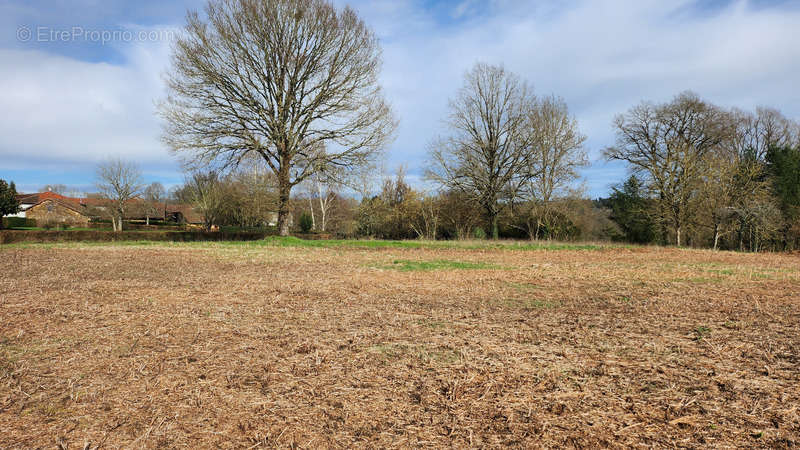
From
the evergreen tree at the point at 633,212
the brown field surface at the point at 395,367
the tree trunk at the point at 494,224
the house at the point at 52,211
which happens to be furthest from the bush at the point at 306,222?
the brown field surface at the point at 395,367

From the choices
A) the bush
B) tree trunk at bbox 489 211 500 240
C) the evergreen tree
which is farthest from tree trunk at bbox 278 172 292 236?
the evergreen tree

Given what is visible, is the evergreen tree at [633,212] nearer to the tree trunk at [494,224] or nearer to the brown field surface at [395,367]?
the tree trunk at [494,224]

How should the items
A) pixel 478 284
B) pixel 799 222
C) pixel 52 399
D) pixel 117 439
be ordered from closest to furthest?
pixel 117 439, pixel 52 399, pixel 478 284, pixel 799 222

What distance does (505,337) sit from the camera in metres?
4.46

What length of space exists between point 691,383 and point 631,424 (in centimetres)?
102

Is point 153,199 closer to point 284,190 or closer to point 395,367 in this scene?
point 284,190

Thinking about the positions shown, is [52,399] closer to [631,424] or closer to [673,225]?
[631,424]

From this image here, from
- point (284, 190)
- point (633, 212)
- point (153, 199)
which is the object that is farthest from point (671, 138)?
point (153, 199)

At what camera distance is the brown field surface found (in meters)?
2.55

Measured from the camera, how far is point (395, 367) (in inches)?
140

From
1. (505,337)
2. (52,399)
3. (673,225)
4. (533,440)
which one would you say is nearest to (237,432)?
(52,399)

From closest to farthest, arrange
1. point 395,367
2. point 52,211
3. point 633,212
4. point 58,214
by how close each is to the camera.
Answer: point 395,367 < point 633,212 < point 58,214 < point 52,211

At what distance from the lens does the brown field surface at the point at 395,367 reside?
255 cm

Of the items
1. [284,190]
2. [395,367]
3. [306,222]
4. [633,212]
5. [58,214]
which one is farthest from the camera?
[58,214]
